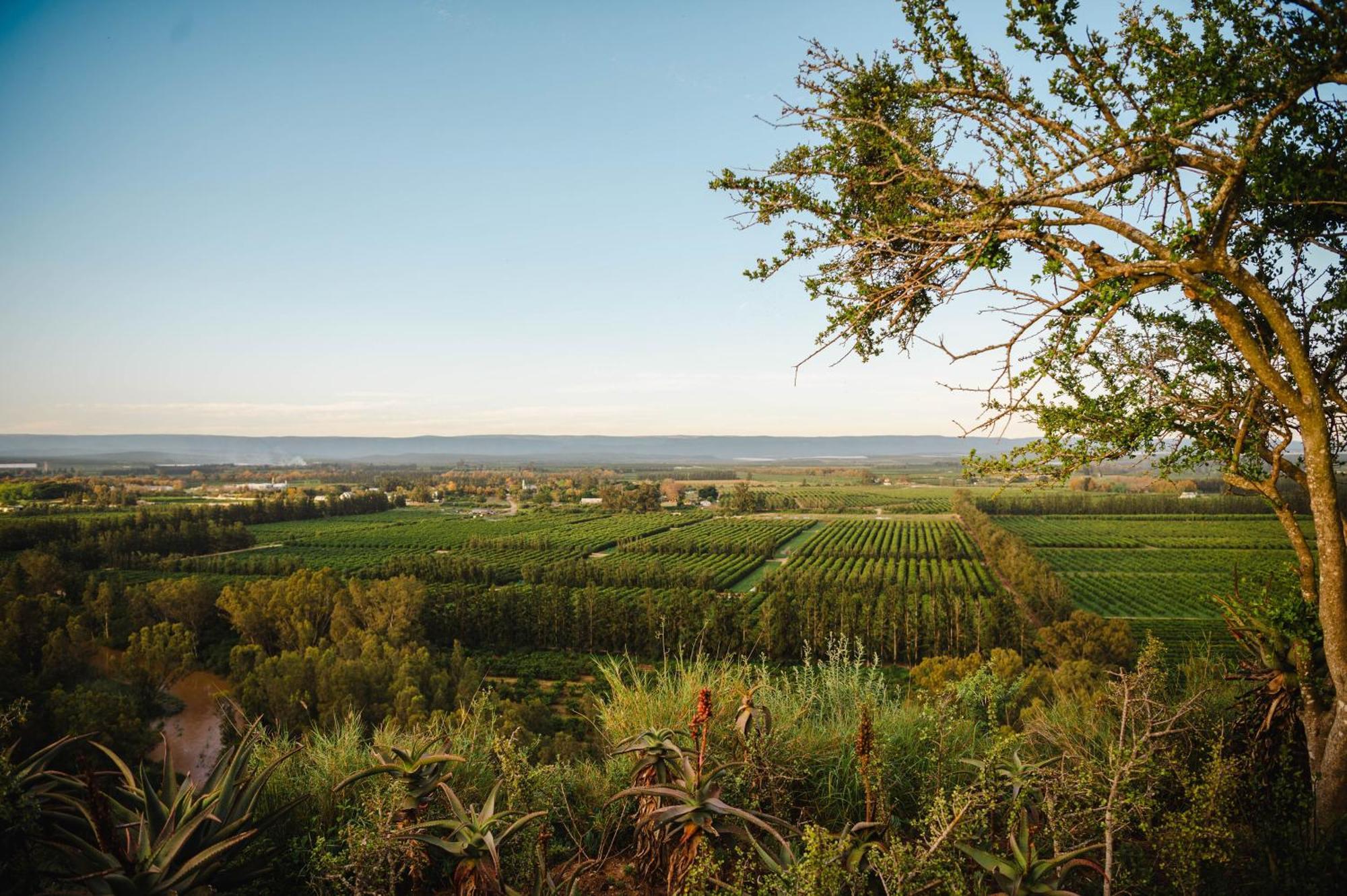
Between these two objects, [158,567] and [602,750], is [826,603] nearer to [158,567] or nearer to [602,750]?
[602,750]

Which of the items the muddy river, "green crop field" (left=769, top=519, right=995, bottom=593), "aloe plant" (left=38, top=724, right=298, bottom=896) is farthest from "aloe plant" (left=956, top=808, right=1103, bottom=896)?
"green crop field" (left=769, top=519, right=995, bottom=593)

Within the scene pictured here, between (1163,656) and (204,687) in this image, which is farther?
(204,687)

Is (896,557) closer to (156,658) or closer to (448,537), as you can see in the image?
(448,537)

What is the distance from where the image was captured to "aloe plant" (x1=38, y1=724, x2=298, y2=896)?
66.1 inches

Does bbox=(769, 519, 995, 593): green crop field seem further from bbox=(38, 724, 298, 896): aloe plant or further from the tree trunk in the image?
bbox=(38, 724, 298, 896): aloe plant

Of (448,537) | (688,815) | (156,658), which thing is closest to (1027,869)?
(688,815)

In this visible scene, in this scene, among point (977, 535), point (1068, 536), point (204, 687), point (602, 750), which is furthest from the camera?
point (977, 535)

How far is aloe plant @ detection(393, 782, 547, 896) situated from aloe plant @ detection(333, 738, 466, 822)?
18 cm

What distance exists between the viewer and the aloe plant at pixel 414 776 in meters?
2.43

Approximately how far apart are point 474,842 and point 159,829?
1.11 m

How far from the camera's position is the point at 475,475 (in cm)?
13788

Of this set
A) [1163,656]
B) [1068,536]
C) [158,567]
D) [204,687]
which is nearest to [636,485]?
[1068,536]

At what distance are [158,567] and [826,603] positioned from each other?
44.8 meters

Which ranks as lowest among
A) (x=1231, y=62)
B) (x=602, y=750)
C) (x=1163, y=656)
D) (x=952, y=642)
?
(x=952, y=642)
